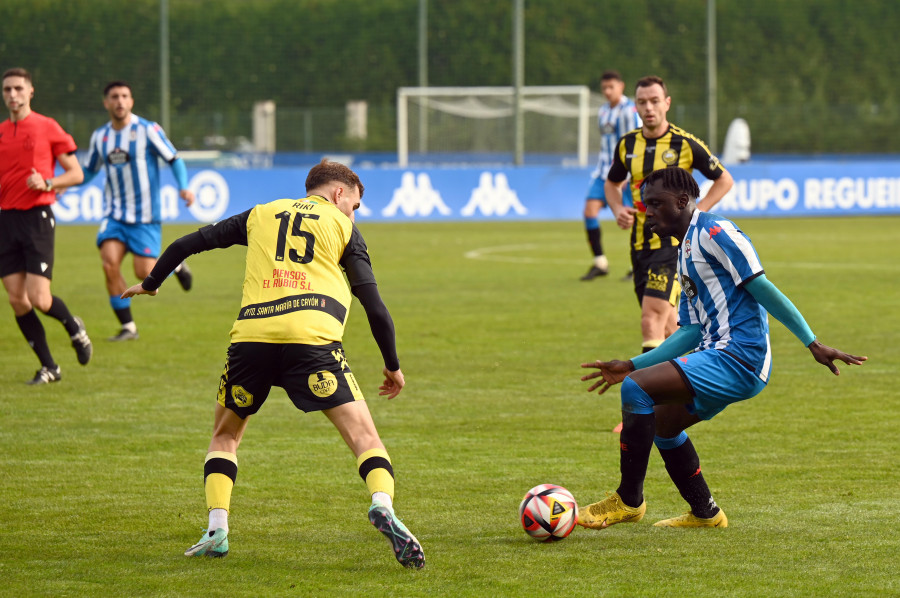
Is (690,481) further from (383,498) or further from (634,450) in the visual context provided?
(383,498)

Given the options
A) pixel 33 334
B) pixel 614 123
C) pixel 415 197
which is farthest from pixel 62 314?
pixel 415 197

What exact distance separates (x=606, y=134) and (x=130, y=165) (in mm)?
6742

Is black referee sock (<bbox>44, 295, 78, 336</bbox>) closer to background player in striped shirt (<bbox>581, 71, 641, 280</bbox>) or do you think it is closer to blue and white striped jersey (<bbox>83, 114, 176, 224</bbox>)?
blue and white striped jersey (<bbox>83, 114, 176, 224</bbox>)

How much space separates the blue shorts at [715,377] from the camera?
5.49m

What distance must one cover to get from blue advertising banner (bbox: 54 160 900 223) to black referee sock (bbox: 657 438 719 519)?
19546 millimetres

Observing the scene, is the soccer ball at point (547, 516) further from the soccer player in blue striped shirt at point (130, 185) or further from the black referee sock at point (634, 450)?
the soccer player in blue striped shirt at point (130, 185)

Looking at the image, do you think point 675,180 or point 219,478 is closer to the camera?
point 219,478

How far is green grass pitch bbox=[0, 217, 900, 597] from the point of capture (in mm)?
5168

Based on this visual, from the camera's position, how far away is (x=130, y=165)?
1220cm

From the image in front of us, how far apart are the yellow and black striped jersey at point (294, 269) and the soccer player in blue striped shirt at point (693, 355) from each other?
44.4 inches

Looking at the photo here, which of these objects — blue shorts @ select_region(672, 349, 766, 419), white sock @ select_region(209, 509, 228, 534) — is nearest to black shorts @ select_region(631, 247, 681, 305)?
blue shorts @ select_region(672, 349, 766, 419)

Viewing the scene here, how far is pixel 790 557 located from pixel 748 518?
2.27 ft

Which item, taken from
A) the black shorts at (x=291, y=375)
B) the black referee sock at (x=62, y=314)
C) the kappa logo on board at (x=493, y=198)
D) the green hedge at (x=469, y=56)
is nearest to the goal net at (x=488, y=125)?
the green hedge at (x=469, y=56)

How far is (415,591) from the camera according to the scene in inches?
194
